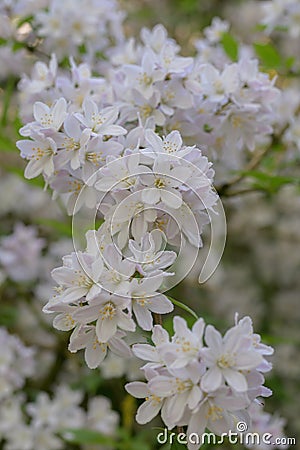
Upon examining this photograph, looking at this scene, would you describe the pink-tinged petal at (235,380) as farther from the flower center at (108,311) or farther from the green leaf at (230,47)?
the green leaf at (230,47)

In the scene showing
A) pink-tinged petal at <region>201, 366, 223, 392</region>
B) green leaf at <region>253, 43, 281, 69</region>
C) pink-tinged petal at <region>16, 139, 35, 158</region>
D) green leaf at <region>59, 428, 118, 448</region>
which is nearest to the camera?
→ pink-tinged petal at <region>201, 366, 223, 392</region>

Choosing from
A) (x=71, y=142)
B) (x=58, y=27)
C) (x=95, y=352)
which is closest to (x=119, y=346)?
(x=95, y=352)

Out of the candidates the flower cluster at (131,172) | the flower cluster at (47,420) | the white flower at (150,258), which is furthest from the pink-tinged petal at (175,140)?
the flower cluster at (47,420)

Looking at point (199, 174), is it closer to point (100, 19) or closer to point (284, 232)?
point (100, 19)

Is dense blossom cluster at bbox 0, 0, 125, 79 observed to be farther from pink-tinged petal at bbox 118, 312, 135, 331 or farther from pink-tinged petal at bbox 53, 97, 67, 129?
pink-tinged petal at bbox 118, 312, 135, 331

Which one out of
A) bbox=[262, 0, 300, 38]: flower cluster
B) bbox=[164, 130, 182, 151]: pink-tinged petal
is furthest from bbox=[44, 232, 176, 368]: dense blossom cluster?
bbox=[262, 0, 300, 38]: flower cluster

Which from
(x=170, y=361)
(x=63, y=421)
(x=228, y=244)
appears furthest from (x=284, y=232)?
(x=170, y=361)

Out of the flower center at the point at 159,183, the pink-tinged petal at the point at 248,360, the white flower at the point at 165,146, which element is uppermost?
the white flower at the point at 165,146

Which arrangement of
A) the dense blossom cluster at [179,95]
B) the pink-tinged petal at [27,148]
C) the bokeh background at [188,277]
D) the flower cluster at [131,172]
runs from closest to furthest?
1. the flower cluster at [131,172]
2. the pink-tinged petal at [27,148]
3. the dense blossom cluster at [179,95]
4. the bokeh background at [188,277]
